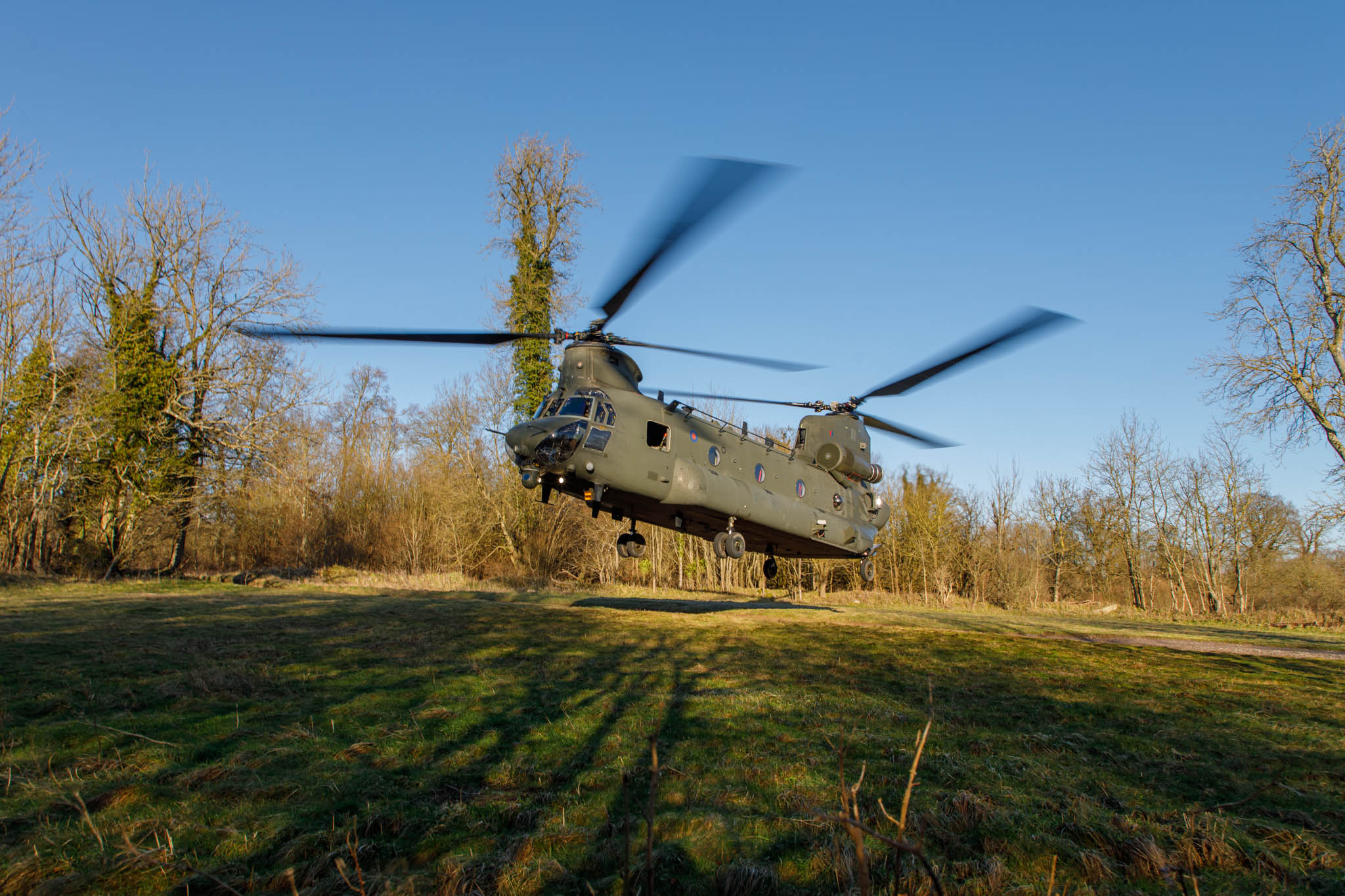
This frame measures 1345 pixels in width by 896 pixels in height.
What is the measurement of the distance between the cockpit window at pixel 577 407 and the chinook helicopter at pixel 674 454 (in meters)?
0.02

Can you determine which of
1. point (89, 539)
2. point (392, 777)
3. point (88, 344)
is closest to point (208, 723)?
point (392, 777)

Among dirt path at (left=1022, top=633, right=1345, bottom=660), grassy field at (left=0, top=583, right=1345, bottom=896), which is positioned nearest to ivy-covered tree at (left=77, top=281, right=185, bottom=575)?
grassy field at (left=0, top=583, right=1345, bottom=896)

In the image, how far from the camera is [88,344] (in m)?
22.3

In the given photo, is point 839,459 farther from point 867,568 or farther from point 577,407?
A: point 577,407

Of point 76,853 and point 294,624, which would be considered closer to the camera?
point 76,853

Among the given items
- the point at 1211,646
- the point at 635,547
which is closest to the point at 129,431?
the point at 635,547

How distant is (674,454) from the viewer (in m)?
12.8

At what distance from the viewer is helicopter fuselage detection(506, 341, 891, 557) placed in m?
11.9

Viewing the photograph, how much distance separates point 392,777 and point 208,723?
1766mm

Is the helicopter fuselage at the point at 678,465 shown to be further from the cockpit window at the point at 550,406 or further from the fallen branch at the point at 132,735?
the fallen branch at the point at 132,735

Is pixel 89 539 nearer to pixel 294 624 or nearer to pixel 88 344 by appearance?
pixel 88 344

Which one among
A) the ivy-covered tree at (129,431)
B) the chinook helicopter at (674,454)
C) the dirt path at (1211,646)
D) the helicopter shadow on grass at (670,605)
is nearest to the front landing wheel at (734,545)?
the chinook helicopter at (674,454)

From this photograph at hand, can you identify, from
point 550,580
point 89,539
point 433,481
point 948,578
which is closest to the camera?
point 89,539

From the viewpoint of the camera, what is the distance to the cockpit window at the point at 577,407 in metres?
11.9
